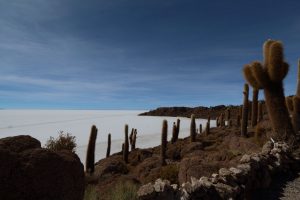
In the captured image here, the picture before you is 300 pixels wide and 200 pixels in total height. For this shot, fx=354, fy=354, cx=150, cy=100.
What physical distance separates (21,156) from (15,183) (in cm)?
38

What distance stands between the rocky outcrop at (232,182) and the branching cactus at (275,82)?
429 centimetres

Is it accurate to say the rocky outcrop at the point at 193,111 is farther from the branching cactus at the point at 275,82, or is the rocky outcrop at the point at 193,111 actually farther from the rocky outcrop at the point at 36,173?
the rocky outcrop at the point at 36,173

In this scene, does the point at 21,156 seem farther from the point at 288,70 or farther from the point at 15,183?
the point at 288,70

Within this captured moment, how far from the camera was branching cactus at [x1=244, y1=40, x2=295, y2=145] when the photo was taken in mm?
15493

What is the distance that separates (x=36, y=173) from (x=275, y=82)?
13617 mm

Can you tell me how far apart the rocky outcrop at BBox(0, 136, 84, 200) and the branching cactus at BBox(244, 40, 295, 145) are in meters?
11.9

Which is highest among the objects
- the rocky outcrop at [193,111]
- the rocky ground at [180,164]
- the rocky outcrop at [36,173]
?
the rocky outcrop at [193,111]

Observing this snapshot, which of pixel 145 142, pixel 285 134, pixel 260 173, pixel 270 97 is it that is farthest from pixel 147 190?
pixel 145 142

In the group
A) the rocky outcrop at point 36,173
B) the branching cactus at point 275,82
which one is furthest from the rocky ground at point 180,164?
the rocky outcrop at point 36,173

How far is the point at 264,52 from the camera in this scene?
16906 mm

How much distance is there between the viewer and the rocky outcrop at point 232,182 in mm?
5910

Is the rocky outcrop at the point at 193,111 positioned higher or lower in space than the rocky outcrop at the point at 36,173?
higher

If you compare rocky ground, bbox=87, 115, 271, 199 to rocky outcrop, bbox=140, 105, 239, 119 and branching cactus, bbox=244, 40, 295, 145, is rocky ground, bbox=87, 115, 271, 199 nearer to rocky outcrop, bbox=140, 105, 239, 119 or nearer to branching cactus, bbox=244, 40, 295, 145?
branching cactus, bbox=244, 40, 295, 145

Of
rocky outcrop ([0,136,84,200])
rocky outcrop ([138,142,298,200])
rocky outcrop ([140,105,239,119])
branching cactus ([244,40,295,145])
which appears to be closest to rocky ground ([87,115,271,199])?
rocky outcrop ([138,142,298,200])
